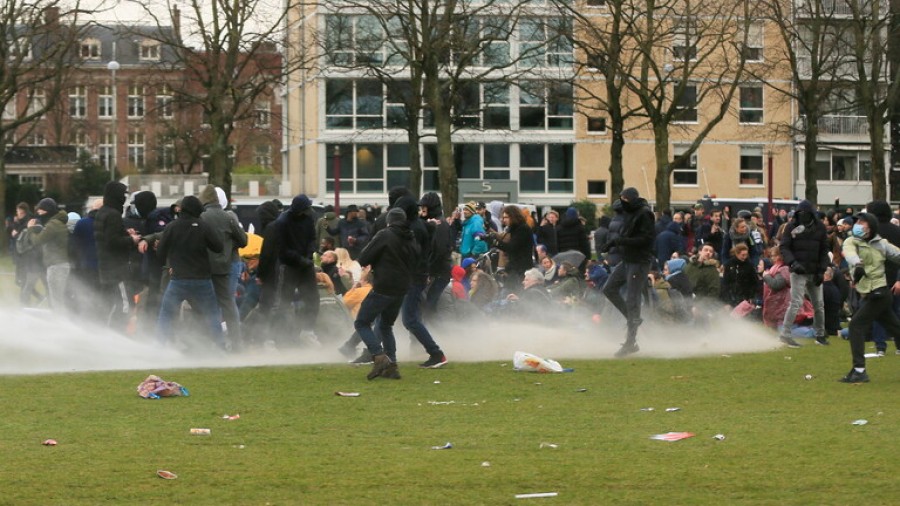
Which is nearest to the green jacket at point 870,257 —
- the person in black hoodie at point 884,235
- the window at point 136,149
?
the person in black hoodie at point 884,235

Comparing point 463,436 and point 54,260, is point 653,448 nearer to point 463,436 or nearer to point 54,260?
point 463,436

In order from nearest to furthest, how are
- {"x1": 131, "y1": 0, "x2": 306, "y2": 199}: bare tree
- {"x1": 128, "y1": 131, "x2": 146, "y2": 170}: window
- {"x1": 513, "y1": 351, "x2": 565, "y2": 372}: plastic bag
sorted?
{"x1": 513, "y1": 351, "x2": 565, "y2": 372}: plastic bag < {"x1": 131, "y1": 0, "x2": 306, "y2": 199}: bare tree < {"x1": 128, "y1": 131, "x2": 146, "y2": 170}: window

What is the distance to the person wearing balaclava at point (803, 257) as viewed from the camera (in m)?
19.5

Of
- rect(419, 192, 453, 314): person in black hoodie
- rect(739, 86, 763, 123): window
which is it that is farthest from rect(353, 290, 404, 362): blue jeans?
rect(739, 86, 763, 123): window

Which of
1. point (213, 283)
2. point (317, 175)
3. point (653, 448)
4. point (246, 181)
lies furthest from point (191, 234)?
point (317, 175)

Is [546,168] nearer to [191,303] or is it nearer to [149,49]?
[149,49]

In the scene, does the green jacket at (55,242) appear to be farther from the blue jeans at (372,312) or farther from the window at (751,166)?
the window at (751,166)

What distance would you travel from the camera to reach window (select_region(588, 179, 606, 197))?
7556 cm

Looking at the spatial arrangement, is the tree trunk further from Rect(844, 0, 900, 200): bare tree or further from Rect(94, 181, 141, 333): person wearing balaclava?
Rect(94, 181, 141, 333): person wearing balaclava

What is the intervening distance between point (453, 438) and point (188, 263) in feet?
22.5

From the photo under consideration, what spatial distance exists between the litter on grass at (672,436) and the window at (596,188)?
213 ft

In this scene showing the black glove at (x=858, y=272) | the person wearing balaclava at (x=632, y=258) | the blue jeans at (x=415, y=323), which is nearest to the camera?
the black glove at (x=858, y=272)

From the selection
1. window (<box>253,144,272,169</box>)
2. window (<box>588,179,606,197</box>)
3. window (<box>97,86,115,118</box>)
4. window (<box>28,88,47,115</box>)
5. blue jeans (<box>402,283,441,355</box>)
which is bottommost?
blue jeans (<box>402,283,441,355</box>)

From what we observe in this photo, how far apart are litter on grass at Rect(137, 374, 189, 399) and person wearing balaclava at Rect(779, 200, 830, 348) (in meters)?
9.18
